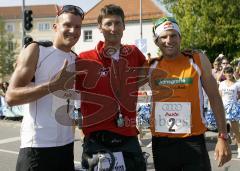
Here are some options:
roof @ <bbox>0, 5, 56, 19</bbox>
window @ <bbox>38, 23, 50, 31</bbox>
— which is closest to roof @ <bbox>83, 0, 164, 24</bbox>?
window @ <bbox>38, 23, 50, 31</bbox>

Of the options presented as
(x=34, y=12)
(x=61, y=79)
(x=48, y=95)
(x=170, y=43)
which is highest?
(x=34, y=12)

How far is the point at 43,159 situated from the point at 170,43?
1.39 m

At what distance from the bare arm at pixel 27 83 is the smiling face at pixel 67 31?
0.72 feet

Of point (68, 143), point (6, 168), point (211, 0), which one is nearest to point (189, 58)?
point (68, 143)

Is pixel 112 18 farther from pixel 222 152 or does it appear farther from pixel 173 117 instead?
pixel 222 152

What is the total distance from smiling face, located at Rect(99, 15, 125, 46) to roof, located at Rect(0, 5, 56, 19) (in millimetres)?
90267

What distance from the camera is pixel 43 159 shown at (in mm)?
3242

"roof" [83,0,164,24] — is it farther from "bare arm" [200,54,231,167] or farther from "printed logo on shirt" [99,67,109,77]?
"printed logo on shirt" [99,67,109,77]

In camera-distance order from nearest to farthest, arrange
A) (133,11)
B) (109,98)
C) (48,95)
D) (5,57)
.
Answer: (48,95), (109,98), (133,11), (5,57)

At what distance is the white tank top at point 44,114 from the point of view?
3.18 metres

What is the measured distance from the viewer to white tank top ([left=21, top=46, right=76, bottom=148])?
10.4 feet

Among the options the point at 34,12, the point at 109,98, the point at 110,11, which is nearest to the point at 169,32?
the point at 110,11

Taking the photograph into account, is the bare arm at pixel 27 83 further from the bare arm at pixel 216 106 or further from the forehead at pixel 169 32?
the bare arm at pixel 216 106

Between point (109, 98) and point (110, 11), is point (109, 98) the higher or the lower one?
the lower one
